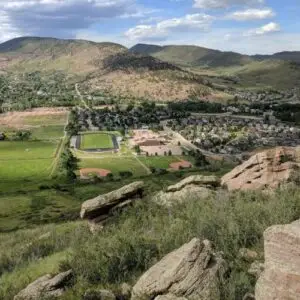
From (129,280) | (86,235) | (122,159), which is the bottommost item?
(122,159)

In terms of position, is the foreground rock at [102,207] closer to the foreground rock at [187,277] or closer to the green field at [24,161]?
the foreground rock at [187,277]

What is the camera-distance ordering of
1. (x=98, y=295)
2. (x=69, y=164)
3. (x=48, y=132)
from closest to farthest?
(x=98, y=295) → (x=69, y=164) → (x=48, y=132)

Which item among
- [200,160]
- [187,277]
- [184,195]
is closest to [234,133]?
→ [200,160]

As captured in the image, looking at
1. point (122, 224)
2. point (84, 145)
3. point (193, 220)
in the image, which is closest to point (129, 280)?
point (193, 220)

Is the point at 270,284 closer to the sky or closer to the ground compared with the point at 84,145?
closer to the sky

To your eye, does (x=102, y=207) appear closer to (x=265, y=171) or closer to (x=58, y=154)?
(x=265, y=171)

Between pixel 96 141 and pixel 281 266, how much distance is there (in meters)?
143

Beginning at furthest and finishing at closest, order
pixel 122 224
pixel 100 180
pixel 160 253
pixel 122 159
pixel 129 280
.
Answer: pixel 122 159 < pixel 100 180 < pixel 122 224 < pixel 160 253 < pixel 129 280

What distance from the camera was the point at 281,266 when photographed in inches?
450

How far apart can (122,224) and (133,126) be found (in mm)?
156379

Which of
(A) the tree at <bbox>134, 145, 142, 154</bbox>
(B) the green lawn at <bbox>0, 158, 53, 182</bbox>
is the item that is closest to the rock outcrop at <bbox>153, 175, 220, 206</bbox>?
(B) the green lawn at <bbox>0, 158, 53, 182</bbox>

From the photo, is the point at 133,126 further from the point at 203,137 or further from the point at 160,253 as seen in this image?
the point at 160,253

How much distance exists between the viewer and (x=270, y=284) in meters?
11.4

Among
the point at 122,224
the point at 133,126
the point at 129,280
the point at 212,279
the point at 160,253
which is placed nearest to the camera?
the point at 212,279
